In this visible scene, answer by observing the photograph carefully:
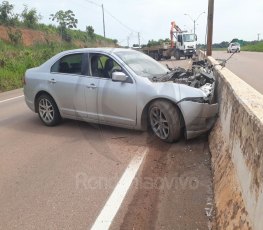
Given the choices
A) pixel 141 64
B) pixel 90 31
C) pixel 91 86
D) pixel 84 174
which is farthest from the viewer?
pixel 90 31

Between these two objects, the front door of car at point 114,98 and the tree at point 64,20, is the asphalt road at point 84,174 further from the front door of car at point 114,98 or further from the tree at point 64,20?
the tree at point 64,20

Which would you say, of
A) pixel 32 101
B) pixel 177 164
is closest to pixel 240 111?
pixel 177 164

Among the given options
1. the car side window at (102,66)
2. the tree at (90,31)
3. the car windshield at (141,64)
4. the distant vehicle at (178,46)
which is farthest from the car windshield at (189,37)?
the car side window at (102,66)

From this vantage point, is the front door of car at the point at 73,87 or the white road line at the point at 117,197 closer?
the white road line at the point at 117,197

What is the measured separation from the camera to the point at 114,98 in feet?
21.7

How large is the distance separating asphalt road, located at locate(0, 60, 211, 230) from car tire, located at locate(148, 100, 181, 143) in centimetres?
18

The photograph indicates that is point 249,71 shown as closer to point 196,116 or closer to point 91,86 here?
point 91,86

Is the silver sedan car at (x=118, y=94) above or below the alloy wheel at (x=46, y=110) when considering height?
above

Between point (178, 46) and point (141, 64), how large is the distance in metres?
36.3

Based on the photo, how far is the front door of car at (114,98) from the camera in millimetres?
6453

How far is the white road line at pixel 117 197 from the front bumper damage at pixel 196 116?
3.16 feet

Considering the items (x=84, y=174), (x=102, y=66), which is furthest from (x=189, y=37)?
(x=84, y=174)

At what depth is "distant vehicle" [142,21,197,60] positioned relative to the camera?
1639 inches

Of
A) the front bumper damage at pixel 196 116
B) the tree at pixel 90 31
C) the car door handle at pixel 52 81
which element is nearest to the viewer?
the front bumper damage at pixel 196 116
